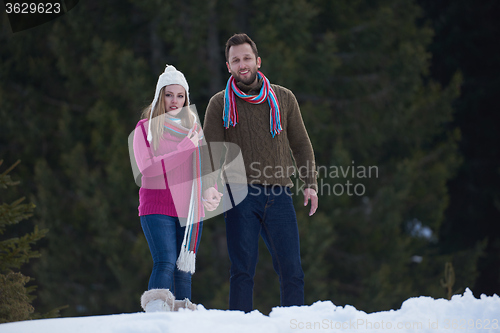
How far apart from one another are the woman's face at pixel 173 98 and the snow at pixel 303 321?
1.41 meters

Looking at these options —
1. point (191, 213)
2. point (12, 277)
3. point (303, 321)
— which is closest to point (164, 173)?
point (191, 213)

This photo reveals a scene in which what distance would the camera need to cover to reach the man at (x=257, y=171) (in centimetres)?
388

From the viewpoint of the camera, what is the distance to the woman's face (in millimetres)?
4168

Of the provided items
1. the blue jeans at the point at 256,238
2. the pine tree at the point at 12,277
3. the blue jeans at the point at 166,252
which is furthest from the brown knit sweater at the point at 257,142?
the pine tree at the point at 12,277

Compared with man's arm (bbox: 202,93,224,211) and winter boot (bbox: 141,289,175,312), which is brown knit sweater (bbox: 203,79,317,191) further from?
winter boot (bbox: 141,289,175,312)

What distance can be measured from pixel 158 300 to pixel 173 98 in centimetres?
135

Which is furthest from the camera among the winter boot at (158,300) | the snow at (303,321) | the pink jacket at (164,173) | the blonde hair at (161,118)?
the blonde hair at (161,118)

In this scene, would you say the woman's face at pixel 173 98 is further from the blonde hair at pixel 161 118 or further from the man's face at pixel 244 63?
the man's face at pixel 244 63

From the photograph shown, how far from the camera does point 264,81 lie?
4105 mm

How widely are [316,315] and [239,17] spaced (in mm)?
9319

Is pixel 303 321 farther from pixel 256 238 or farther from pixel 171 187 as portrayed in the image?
pixel 171 187

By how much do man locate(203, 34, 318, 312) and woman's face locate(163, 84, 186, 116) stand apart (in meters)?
0.24

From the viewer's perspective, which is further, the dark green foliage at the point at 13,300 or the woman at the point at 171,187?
the dark green foliage at the point at 13,300

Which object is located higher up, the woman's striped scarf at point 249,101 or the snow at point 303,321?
the woman's striped scarf at point 249,101
